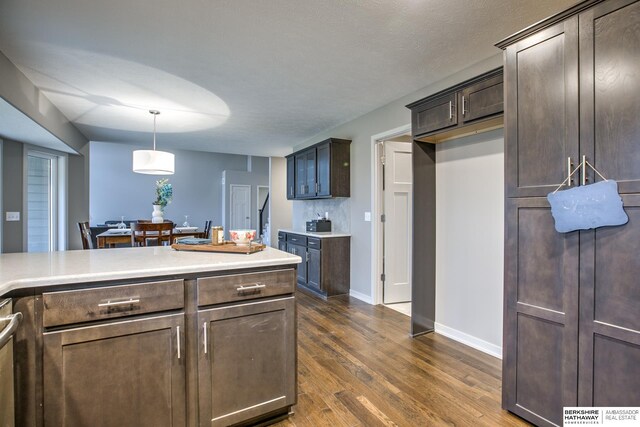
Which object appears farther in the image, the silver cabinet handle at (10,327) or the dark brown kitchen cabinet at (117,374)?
the dark brown kitchen cabinet at (117,374)

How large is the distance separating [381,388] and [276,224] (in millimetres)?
6232

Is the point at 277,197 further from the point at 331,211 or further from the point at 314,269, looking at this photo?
the point at 314,269

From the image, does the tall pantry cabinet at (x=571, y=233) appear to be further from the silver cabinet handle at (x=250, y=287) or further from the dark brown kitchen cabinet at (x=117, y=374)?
the dark brown kitchen cabinet at (x=117, y=374)

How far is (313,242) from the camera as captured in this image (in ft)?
14.6

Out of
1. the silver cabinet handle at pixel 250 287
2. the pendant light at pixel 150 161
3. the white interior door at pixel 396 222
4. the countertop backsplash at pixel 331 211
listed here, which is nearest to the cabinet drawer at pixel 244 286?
the silver cabinet handle at pixel 250 287

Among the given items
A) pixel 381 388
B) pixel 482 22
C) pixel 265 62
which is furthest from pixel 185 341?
pixel 482 22

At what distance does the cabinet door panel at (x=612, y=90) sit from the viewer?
53.7 inches

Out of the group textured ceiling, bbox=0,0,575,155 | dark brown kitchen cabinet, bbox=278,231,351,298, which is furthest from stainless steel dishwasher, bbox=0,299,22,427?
dark brown kitchen cabinet, bbox=278,231,351,298

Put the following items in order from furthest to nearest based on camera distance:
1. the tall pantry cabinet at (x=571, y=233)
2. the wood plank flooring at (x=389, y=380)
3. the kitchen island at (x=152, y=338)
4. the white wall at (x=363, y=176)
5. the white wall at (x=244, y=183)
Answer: the white wall at (x=244, y=183), the white wall at (x=363, y=176), the wood plank flooring at (x=389, y=380), the tall pantry cabinet at (x=571, y=233), the kitchen island at (x=152, y=338)

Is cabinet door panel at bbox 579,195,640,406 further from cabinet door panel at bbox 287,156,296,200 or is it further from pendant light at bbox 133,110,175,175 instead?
cabinet door panel at bbox 287,156,296,200

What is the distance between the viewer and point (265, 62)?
2758 millimetres

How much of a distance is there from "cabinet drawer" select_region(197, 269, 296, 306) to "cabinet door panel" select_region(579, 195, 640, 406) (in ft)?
4.85

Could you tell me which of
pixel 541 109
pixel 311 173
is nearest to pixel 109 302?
pixel 541 109

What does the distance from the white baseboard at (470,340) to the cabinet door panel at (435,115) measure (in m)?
1.88
